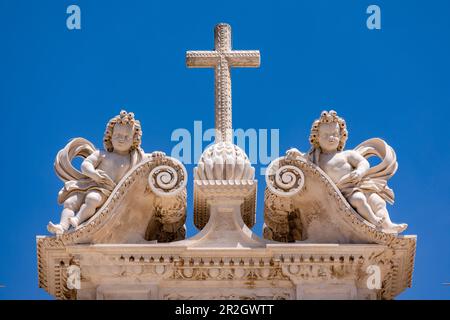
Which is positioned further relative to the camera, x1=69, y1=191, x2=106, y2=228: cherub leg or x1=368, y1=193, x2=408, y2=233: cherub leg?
x1=69, y1=191, x2=106, y2=228: cherub leg

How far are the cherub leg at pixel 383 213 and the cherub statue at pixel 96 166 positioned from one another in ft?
13.4

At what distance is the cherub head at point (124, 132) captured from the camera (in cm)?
2554

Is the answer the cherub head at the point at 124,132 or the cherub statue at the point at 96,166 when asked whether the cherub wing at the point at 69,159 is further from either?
the cherub head at the point at 124,132

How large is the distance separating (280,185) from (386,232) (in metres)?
2.06

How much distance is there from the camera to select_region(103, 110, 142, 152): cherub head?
25.5m

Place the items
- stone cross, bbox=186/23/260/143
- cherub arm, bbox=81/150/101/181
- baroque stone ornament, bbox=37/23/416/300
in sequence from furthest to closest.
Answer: stone cross, bbox=186/23/260/143
cherub arm, bbox=81/150/101/181
baroque stone ornament, bbox=37/23/416/300

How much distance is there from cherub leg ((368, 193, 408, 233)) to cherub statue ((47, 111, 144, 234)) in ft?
13.4

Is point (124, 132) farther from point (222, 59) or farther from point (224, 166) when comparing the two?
point (222, 59)

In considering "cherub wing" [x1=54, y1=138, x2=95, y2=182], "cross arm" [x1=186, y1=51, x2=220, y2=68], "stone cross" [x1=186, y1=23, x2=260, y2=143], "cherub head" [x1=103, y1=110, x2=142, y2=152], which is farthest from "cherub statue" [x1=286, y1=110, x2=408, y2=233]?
"cherub wing" [x1=54, y1=138, x2=95, y2=182]

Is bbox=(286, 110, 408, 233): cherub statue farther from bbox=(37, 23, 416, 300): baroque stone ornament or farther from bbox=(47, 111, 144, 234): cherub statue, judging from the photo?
bbox=(47, 111, 144, 234): cherub statue

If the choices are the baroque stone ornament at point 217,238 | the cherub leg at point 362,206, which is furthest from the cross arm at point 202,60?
the cherub leg at point 362,206

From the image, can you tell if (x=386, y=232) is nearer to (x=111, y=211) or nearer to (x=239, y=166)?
(x=239, y=166)

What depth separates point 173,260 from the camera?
2434 centimetres
